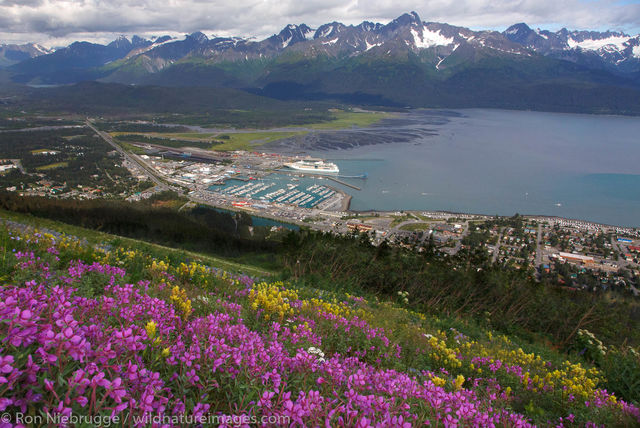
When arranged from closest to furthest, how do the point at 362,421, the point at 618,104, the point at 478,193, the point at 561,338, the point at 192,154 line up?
the point at 362,421, the point at 561,338, the point at 478,193, the point at 192,154, the point at 618,104

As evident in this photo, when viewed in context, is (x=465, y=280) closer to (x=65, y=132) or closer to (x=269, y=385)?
(x=269, y=385)

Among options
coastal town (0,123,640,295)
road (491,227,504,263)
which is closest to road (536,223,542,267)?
coastal town (0,123,640,295)

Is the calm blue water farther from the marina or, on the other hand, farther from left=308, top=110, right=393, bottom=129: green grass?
left=308, top=110, right=393, bottom=129: green grass

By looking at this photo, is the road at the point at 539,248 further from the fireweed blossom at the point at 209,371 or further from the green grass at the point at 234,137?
the green grass at the point at 234,137

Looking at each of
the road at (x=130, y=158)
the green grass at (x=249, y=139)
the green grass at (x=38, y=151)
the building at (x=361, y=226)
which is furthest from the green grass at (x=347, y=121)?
the building at (x=361, y=226)

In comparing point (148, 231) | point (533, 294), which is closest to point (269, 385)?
point (533, 294)

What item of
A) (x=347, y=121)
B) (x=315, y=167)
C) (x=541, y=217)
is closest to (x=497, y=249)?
(x=541, y=217)

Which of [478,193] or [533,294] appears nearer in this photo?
[533,294]

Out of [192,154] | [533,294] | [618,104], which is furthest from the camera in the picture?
[618,104]
